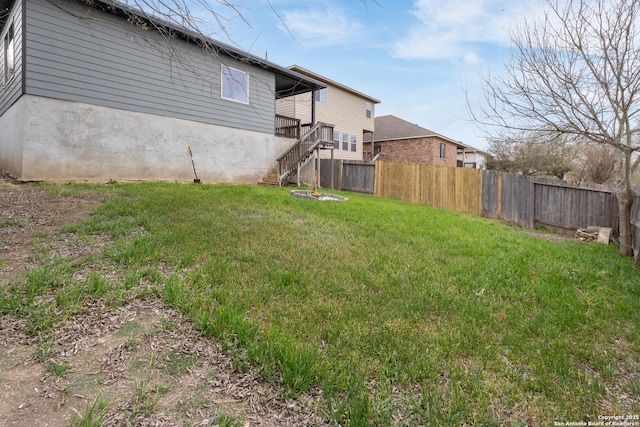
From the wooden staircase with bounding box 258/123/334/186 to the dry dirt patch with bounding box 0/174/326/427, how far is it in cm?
1066

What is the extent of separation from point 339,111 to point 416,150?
7.98 metres

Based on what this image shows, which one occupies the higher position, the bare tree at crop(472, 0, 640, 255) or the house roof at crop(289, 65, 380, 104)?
the house roof at crop(289, 65, 380, 104)

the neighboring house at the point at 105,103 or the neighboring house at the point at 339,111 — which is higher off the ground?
the neighboring house at the point at 339,111

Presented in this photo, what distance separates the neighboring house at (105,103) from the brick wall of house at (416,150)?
16631mm

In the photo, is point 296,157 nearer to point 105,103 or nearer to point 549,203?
point 105,103

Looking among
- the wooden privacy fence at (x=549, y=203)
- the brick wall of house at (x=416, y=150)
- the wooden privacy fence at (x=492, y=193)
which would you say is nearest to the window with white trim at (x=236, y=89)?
the wooden privacy fence at (x=492, y=193)

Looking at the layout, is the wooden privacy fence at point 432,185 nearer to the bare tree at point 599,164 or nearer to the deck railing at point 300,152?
the deck railing at point 300,152

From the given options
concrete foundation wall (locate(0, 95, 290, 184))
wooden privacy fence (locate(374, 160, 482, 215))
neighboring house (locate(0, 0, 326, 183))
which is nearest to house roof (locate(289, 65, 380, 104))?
neighboring house (locate(0, 0, 326, 183))

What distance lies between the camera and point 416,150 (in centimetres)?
2600

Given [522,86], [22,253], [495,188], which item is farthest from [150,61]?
[495,188]

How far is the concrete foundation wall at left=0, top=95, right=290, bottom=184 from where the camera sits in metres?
8.13

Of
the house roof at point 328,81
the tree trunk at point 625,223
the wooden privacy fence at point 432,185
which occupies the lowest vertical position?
the tree trunk at point 625,223

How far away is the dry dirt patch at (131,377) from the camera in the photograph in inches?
70.8

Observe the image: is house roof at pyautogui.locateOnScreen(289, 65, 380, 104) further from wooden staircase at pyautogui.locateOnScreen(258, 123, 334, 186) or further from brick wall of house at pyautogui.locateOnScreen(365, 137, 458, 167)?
wooden staircase at pyautogui.locateOnScreen(258, 123, 334, 186)
